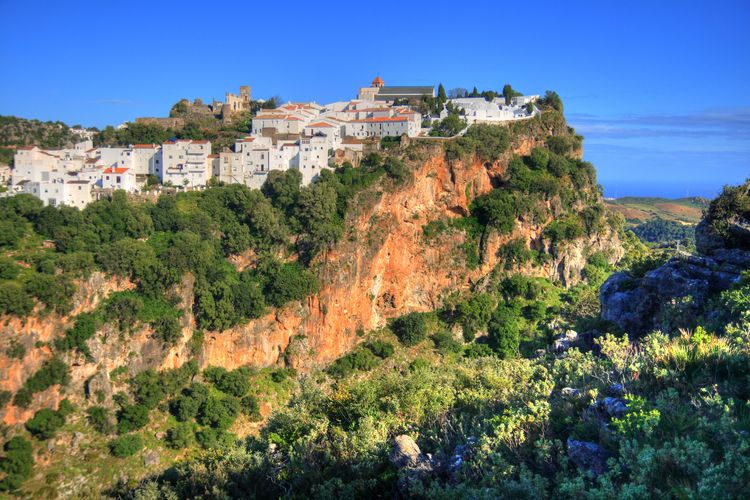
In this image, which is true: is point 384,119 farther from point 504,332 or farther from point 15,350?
point 15,350

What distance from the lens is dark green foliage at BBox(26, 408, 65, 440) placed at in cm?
2569

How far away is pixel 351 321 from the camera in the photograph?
38.2m

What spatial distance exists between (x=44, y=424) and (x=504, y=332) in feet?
84.1

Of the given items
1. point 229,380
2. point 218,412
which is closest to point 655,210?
point 229,380

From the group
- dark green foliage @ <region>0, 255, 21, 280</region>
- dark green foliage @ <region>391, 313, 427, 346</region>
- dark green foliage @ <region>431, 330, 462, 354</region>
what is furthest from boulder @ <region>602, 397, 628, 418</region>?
dark green foliage @ <region>391, 313, 427, 346</region>

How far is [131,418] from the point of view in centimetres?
2777

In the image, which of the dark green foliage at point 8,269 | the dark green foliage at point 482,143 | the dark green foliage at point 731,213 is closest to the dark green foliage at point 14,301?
the dark green foliage at point 8,269

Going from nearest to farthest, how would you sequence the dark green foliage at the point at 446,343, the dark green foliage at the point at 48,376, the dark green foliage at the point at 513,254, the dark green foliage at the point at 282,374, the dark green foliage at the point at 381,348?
1. the dark green foliage at the point at 48,376
2. the dark green foliage at the point at 282,374
3. the dark green foliage at the point at 381,348
4. the dark green foliage at the point at 446,343
5. the dark green foliage at the point at 513,254

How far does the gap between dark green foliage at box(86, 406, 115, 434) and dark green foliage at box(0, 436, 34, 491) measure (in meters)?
2.68

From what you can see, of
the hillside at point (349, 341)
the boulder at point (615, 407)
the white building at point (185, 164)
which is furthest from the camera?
the white building at point (185, 164)

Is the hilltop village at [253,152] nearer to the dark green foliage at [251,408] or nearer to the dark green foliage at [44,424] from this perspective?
the dark green foliage at [44,424]

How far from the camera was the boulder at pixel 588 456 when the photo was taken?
8.47 meters

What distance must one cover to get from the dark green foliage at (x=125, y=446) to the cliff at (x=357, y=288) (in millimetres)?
2552

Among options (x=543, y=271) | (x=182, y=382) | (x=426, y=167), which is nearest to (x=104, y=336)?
(x=182, y=382)
